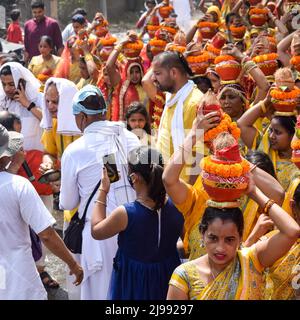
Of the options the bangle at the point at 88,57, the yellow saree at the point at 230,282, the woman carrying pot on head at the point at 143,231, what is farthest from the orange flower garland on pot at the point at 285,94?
the bangle at the point at 88,57

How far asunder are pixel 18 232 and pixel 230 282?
58.1 inches

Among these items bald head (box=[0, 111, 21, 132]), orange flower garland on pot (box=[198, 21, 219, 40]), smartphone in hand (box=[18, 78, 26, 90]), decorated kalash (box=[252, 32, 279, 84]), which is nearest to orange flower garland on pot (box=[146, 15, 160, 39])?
orange flower garland on pot (box=[198, 21, 219, 40])

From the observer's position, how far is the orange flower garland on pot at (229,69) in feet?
20.3

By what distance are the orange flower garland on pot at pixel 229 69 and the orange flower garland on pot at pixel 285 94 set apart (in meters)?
1.11

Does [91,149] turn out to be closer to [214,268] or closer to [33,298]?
[33,298]

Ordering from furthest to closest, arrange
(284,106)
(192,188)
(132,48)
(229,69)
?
(132,48), (229,69), (284,106), (192,188)

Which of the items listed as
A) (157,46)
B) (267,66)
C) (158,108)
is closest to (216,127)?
(267,66)

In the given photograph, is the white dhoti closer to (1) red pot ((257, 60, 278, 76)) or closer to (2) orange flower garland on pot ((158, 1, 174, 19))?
(2) orange flower garland on pot ((158, 1, 174, 19))

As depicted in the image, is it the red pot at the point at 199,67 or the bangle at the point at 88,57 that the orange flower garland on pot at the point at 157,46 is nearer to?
the bangle at the point at 88,57

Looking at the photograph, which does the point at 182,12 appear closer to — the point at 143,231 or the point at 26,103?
the point at 26,103

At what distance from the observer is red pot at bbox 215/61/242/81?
6.18 m

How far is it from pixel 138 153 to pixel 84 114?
3.63ft

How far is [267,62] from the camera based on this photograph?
21.7ft

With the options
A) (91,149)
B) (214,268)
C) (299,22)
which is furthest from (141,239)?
(299,22)
